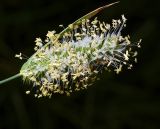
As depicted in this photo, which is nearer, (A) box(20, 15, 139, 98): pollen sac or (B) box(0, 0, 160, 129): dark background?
(A) box(20, 15, 139, 98): pollen sac

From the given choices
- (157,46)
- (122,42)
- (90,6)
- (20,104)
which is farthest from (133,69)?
(122,42)

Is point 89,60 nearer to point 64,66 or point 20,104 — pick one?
point 64,66

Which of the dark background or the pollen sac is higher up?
the dark background

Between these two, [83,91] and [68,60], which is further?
[83,91]

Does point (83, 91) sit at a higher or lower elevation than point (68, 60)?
higher

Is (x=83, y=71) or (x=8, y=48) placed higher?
(x=8, y=48)

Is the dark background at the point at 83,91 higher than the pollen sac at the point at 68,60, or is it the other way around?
the dark background at the point at 83,91

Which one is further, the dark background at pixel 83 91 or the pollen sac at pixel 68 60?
the dark background at pixel 83 91

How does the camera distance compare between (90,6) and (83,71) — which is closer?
(83,71)
